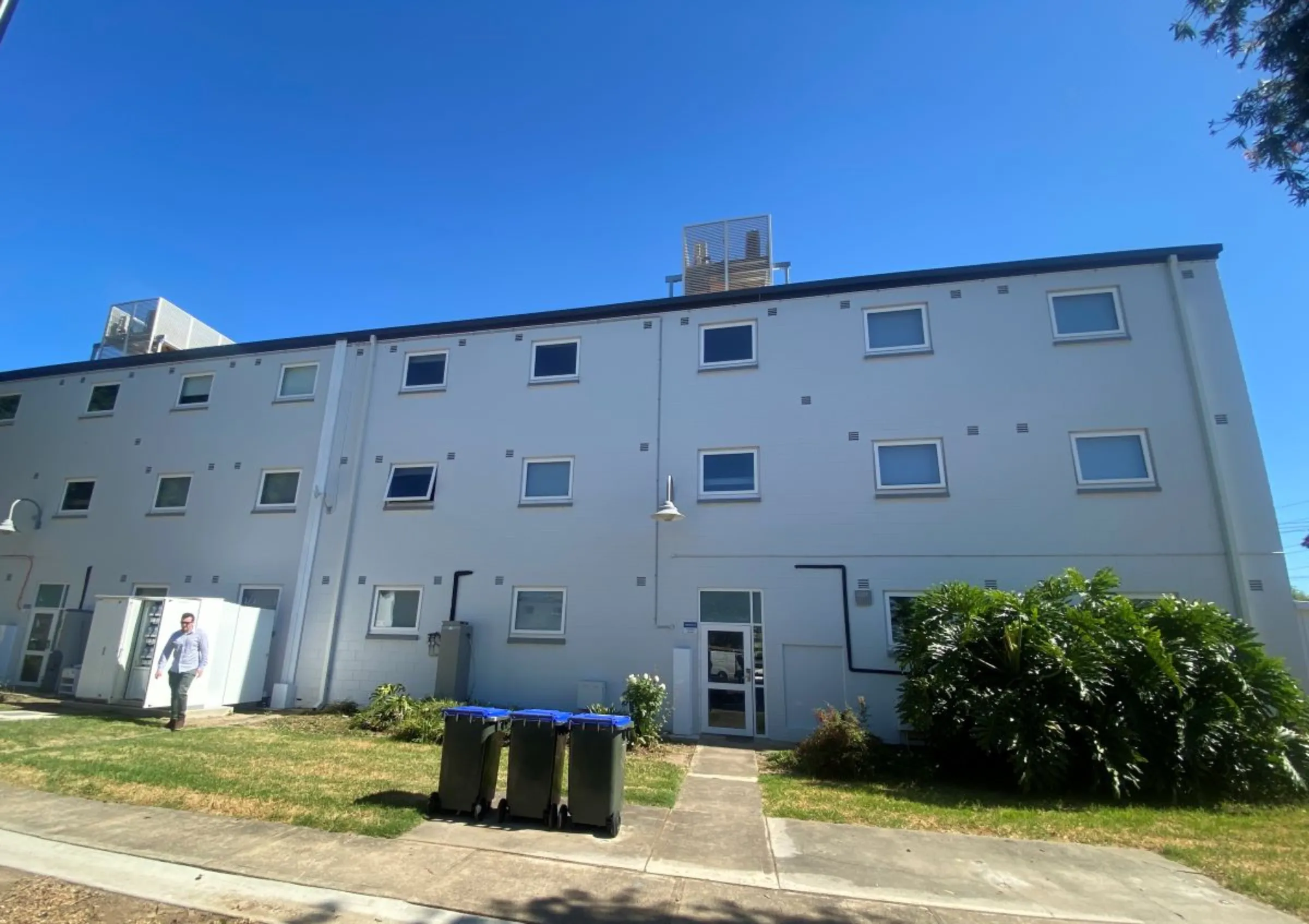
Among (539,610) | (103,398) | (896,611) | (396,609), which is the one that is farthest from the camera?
(103,398)

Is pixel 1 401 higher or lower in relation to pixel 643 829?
higher

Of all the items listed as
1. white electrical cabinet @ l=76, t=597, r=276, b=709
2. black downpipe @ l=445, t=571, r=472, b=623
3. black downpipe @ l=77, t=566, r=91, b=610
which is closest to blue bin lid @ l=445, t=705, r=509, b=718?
black downpipe @ l=445, t=571, r=472, b=623

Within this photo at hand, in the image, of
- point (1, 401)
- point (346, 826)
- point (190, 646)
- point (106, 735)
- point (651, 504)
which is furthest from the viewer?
point (1, 401)

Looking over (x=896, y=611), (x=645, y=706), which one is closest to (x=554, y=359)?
(x=645, y=706)

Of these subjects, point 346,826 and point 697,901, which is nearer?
point 697,901

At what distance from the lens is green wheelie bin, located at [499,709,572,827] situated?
5883 mm

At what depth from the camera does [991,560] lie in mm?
11812

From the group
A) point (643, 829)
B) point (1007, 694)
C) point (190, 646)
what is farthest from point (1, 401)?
point (1007, 694)

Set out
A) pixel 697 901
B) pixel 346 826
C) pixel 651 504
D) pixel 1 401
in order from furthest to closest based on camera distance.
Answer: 1. pixel 1 401
2. pixel 651 504
3. pixel 346 826
4. pixel 697 901

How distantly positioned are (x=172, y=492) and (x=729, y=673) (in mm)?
14772

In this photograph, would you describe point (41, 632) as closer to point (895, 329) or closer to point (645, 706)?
point (645, 706)

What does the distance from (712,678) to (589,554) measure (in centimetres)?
354

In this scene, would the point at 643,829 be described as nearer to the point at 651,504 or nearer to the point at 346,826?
the point at 346,826

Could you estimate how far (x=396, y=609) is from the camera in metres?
14.3
